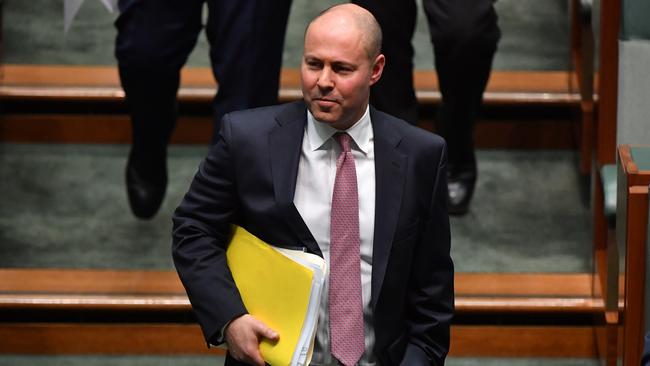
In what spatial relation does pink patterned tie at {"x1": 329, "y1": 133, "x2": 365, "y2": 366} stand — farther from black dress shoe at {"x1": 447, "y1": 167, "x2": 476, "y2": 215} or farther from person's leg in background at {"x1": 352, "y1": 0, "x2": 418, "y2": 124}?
black dress shoe at {"x1": 447, "y1": 167, "x2": 476, "y2": 215}

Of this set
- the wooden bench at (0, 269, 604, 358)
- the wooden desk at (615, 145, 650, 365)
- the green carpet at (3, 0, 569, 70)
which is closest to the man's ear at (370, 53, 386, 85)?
the wooden desk at (615, 145, 650, 365)

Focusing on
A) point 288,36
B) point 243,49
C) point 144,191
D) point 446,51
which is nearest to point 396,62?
point 446,51

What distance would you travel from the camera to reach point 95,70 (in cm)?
200

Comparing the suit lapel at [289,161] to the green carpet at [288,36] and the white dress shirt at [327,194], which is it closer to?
the white dress shirt at [327,194]

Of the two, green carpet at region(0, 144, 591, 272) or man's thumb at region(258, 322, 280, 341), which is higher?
man's thumb at region(258, 322, 280, 341)

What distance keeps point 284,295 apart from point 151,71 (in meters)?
0.56

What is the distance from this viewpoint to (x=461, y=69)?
1656 mm

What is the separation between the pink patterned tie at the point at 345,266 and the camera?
112 cm

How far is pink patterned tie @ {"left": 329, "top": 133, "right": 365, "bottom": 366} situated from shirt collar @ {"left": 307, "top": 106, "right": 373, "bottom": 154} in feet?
0.04

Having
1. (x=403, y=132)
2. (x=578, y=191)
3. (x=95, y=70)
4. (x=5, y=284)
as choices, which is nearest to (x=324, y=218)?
(x=403, y=132)

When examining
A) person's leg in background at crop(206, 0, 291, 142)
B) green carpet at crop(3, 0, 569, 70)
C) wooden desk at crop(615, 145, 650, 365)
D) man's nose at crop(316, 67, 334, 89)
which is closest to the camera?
man's nose at crop(316, 67, 334, 89)

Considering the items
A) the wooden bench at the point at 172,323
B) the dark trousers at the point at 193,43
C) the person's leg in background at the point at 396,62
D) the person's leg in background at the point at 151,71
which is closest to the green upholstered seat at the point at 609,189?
the wooden bench at the point at 172,323

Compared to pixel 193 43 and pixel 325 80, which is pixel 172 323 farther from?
pixel 325 80

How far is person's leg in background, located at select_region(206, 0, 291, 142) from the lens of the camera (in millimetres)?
1526
